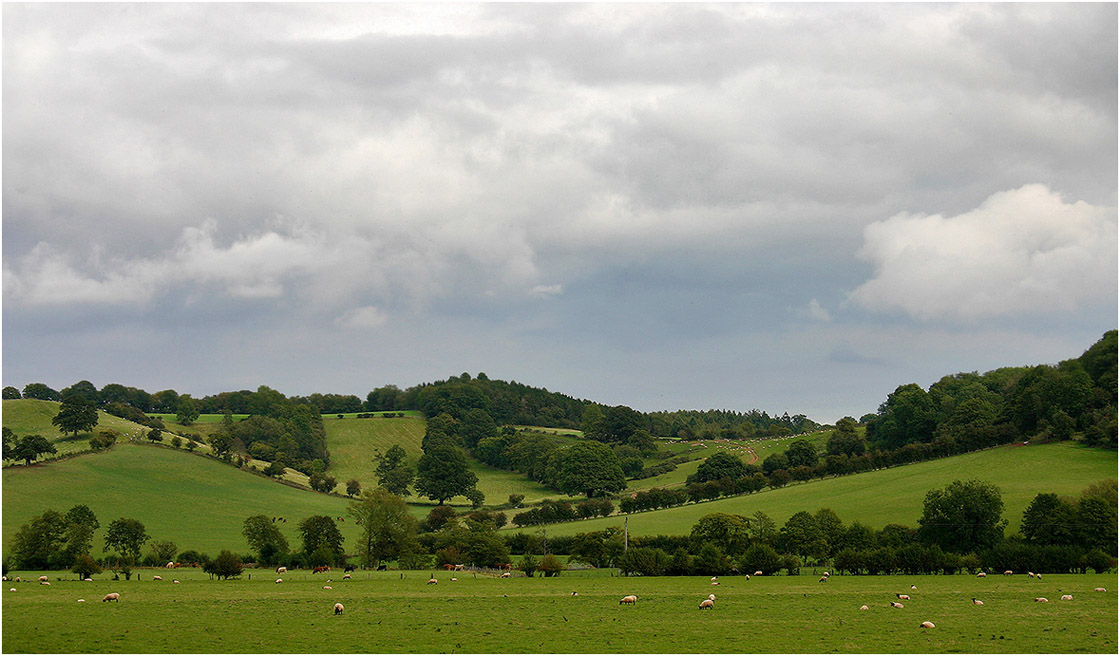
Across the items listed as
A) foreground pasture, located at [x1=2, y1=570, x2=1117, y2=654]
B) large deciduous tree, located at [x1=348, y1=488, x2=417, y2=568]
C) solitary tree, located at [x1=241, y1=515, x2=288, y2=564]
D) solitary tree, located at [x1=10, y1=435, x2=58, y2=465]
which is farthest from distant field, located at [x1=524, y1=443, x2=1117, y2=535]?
solitary tree, located at [x1=10, y1=435, x2=58, y2=465]

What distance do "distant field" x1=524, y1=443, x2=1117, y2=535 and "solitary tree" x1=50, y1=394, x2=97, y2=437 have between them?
3737 inches

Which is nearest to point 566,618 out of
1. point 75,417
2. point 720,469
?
point 720,469

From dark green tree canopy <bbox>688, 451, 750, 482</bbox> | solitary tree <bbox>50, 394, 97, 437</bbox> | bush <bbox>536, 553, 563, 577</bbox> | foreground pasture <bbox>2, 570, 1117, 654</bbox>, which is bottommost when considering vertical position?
bush <bbox>536, 553, 563, 577</bbox>

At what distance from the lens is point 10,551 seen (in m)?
92.3

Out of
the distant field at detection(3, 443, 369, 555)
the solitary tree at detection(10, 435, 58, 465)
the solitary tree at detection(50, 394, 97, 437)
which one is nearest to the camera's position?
the distant field at detection(3, 443, 369, 555)

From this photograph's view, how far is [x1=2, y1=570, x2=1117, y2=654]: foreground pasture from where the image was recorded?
36625 mm

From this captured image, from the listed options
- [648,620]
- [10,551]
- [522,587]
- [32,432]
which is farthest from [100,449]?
[648,620]

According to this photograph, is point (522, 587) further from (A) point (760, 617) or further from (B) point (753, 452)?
(B) point (753, 452)

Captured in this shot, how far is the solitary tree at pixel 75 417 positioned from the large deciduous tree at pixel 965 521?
14733 cm

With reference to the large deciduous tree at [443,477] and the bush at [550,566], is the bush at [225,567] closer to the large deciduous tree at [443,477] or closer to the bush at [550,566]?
the bush at [550,566]

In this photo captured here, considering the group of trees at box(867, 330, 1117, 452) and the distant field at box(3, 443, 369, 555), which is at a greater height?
the group of trees at box(867, 330, 1117, 452)

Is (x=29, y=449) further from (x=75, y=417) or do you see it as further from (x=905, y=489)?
(x=905, y=489)

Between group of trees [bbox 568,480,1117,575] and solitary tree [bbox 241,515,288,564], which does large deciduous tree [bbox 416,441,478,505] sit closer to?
solitary tree [bbox 241,515,288,564]

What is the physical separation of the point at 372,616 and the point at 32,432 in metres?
137
